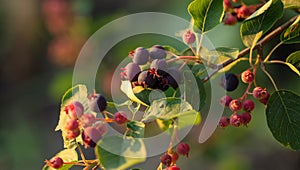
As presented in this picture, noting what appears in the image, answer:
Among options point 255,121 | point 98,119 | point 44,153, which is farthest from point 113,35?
point 98,119

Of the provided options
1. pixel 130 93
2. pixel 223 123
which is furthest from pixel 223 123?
pixel 130 93

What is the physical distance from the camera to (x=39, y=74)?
4270mm

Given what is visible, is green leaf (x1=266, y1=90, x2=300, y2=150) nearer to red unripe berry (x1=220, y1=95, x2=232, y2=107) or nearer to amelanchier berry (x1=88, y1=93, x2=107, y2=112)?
red unripe berry (x1=220, y1=95, x2=232, y2=107)

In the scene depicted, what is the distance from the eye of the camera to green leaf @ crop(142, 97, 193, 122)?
0.88 meters

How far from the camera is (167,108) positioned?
89cm

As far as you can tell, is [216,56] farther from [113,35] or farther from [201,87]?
[113,35]

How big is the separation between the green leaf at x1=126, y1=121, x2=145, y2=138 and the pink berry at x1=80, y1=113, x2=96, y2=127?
0.06 m

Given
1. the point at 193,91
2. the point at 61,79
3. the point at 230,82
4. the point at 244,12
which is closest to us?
the point at 193,91

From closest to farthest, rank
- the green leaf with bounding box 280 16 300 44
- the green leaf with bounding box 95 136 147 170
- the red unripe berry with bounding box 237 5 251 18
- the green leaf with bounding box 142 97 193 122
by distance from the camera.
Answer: the green leaf with bounding box 95 136 147 170
the green leaf with bounding box 142 97 193 122
the green leaf with bounding box 280 16 300 44
the red unripe berry with bounding box 237 5 251 18

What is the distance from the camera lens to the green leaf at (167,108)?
0.88 m

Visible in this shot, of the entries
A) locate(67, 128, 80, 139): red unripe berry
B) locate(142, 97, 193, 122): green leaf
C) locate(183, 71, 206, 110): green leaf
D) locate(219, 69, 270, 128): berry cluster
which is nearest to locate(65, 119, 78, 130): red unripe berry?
locate(67, 128, 80, 139): red unripe berry

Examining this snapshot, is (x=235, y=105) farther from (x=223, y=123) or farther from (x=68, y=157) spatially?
(x=68, y=157)

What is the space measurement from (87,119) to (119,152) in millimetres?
128

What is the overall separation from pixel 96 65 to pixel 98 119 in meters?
1.72
